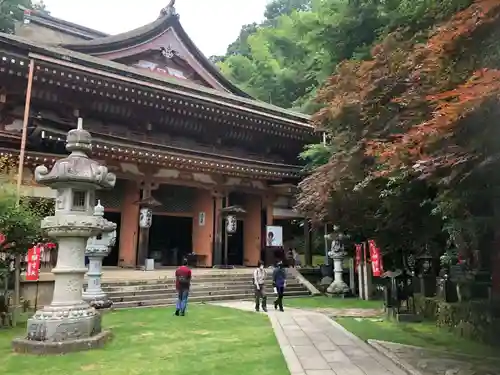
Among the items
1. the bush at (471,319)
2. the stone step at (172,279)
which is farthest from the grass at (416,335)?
the stone step at (172,279)

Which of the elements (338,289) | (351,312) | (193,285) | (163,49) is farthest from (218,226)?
(163,49)

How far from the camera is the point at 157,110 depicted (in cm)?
1722

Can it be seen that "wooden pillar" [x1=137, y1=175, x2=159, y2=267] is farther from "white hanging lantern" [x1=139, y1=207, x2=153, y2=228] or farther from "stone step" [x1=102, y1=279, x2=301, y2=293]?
"stone step" [x1=102, y1=279, x2=301, y2=293]

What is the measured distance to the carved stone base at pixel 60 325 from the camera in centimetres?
644

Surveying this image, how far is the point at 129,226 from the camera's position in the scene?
1688 cm

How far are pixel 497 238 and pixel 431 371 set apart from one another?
354 cm

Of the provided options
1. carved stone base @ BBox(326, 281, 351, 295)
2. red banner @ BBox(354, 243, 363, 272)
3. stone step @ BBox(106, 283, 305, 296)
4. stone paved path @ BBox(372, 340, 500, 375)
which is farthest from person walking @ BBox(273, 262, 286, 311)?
carved stone base @ BBox(326, 281, 351, 295)

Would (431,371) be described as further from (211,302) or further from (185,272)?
(211,302)

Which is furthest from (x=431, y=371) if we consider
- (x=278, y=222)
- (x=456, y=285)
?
(x=278, y=222)

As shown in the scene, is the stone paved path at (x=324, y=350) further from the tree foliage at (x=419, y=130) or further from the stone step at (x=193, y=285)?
the stone step at (x=193, y=285)

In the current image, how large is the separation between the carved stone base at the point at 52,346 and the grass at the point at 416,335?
4595 millimetres

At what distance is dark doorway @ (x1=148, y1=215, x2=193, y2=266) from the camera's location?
789 inches

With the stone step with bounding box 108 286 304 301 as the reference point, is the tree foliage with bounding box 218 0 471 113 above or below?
above

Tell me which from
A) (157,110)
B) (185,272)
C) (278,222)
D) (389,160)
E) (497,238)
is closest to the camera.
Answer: (389,160)
